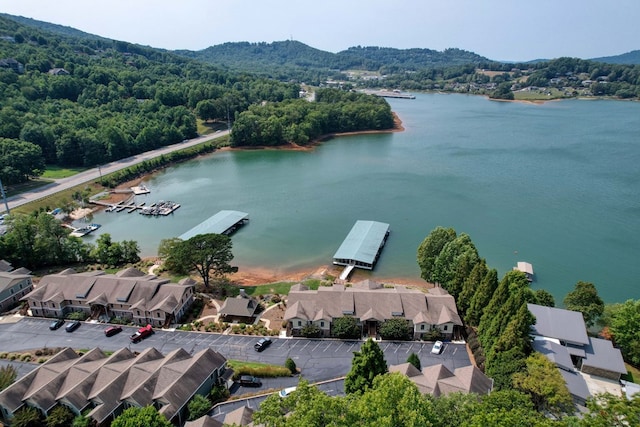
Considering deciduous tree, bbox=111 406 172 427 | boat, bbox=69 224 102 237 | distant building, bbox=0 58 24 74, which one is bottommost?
boat, bbox=69 224 102 237

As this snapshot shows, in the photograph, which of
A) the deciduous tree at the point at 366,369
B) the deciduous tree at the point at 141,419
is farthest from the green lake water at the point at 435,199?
the deciduous tree at the point at 141,419

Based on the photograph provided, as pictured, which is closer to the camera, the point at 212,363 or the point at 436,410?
the point at 436,410

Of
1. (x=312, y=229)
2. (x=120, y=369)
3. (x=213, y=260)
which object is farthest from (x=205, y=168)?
(x=120, y=369)

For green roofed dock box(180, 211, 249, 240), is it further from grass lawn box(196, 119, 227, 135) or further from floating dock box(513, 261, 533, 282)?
grass lawn box(196, 119, 227, 135)

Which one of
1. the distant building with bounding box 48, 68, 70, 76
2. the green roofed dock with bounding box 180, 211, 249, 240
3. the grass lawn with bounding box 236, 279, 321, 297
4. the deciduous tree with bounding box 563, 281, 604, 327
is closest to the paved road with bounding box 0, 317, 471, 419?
the grass lawn with bounding box 236, 279, 321, 297

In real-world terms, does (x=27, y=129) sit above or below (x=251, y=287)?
above

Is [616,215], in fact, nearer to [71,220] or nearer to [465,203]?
[465,203]
